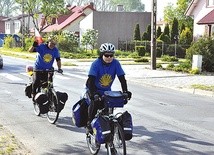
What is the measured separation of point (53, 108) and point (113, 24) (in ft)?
144

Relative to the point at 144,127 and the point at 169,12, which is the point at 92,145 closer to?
the point at 144,127

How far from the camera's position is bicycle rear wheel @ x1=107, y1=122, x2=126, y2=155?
5305 millimetres

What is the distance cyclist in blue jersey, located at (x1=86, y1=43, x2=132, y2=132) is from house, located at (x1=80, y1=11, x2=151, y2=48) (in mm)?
44529

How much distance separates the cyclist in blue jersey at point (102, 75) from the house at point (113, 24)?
44529mm

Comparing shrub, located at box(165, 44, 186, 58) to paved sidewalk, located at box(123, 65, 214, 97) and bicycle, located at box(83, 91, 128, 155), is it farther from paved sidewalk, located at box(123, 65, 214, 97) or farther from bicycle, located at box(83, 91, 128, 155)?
bicycle, located at box(83, 91, 128, 155)

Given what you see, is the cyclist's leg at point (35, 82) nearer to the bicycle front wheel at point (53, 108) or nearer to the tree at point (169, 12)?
the bicycle front wheel at point (53, 108)

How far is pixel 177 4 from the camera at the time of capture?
65.2m

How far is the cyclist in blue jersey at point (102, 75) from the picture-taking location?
5.75 meters

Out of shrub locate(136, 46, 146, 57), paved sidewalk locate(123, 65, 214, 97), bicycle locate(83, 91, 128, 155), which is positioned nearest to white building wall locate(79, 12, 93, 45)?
shrub locate(136, 46, 146, 57)

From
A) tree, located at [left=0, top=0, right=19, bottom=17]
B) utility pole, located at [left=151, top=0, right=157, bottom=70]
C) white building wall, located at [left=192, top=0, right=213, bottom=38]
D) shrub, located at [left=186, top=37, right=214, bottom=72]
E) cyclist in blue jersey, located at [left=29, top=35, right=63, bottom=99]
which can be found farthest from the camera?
tree, located at [left=0, top=0, right=19, bottom=17]

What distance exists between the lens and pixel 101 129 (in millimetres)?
5438

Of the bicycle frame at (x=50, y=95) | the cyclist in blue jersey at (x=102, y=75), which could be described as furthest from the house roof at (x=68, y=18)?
the cyclist in blue jersey at (x=102, y=75)

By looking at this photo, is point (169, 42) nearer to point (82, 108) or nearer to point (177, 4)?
point (177, 4)

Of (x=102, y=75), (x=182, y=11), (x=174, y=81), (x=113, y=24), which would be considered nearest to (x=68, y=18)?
(x=113, y=24)
